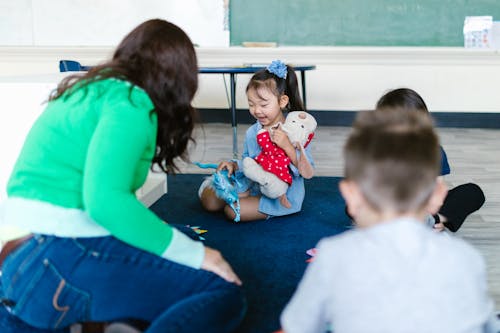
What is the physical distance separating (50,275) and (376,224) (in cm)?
65

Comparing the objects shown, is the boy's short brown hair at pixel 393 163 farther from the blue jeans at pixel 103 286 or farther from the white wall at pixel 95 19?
the white wall at pixel 95 19

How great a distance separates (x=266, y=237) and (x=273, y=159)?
0.29 m

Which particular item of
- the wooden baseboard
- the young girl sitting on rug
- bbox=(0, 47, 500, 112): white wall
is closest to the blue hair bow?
the young girl sitting on rug

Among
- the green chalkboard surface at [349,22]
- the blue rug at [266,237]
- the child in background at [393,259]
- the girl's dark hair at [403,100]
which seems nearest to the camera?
the child in background at [393,259]

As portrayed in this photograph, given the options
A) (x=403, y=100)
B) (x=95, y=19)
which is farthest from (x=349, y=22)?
(x=403, y=100)

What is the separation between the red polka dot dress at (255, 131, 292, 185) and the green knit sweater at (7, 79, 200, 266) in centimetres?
89

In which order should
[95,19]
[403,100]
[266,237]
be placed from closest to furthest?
[403,100], [266,237], [95,19]

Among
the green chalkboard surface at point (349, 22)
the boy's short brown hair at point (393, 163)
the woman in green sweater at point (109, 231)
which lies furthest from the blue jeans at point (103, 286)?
the green chalkboard surface at point (349, 22)

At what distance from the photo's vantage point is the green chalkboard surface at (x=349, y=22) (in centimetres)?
419

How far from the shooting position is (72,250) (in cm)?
109

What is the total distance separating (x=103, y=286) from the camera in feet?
3.56

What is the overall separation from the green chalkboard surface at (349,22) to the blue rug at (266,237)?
78.0 inches

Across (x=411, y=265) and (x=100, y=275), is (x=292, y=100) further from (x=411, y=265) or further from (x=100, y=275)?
(x=411, y=265)

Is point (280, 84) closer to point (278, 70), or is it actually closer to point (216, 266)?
point (278, 70)
